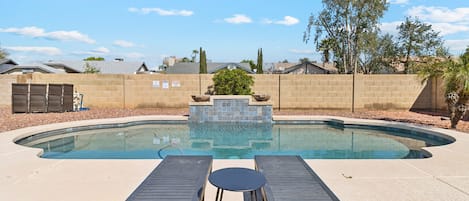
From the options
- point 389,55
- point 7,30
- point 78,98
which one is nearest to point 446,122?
point 78,98

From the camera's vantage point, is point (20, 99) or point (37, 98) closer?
point (20, 99)

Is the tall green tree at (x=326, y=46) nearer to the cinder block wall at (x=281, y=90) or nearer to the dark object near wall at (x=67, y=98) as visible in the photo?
the cinder block wall at (x=281, y=90)

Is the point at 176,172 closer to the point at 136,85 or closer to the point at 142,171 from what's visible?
the point at 142,171

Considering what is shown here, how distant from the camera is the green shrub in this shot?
1277 centimetres

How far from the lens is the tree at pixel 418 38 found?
22938mm

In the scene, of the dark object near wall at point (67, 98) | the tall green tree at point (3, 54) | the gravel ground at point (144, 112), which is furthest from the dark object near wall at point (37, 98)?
the tall green tree at point (3, 54)

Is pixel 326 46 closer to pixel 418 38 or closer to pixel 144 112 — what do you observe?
pixel 418 38

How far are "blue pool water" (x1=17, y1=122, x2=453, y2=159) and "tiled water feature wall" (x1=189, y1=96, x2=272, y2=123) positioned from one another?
0.46m

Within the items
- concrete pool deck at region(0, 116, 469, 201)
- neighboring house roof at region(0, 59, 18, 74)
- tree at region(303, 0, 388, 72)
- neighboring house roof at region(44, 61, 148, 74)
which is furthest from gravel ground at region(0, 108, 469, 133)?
neighboring house roof at region(44, 61, 148, 74)

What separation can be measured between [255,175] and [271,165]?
737mm

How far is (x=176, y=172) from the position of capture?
3182 millimetres

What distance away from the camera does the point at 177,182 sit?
2881mm

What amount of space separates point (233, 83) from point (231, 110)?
7.33 ft

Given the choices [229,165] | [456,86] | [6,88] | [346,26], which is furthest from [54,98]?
[346,26]
